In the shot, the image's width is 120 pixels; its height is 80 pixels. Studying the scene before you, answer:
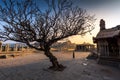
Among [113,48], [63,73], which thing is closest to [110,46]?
[113,48]

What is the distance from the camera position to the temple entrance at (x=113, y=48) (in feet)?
57.0

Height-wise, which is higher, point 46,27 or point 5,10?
point 5,10

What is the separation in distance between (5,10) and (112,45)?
13.6 m

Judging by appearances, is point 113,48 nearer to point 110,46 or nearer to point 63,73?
point 110,46

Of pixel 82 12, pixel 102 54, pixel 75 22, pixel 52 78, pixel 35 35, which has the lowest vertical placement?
pixel 52 78

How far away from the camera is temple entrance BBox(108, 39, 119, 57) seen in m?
17.4

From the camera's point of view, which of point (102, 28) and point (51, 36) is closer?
point (51, 36)

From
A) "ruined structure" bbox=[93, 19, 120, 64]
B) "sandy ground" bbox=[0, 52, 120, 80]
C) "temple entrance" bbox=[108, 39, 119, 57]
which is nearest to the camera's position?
"sandy ground" bbox=[0, 52, 120, 80]

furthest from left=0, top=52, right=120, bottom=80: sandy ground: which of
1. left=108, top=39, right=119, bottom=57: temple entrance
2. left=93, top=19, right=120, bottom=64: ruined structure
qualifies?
left=108, top=39, right=119, bottom=57: temple entrance

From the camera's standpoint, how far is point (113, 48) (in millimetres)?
17922

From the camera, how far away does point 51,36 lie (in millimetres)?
15711

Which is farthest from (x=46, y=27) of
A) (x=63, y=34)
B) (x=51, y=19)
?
(x=63, y=34)

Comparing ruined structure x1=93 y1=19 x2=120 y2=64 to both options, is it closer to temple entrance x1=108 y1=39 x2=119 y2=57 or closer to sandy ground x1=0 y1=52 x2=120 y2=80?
temple entrance x1=108 y1=39 x2=119 y2=57

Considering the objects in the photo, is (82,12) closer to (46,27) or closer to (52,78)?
(46,27)
